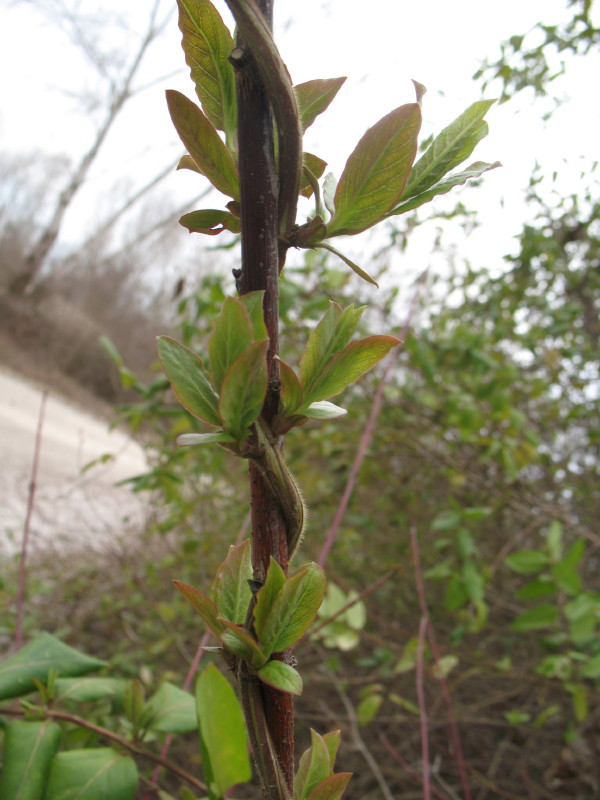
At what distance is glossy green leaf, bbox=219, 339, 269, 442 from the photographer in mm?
216

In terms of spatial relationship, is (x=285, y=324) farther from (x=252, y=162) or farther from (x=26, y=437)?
(x=26, y=437)

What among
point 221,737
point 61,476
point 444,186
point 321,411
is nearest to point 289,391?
point 321,411

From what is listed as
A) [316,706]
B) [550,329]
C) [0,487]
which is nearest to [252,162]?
[550,329]

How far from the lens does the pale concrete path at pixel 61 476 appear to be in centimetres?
332

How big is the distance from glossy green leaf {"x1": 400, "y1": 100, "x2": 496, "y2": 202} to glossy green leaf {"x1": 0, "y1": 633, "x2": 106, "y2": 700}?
0.48m

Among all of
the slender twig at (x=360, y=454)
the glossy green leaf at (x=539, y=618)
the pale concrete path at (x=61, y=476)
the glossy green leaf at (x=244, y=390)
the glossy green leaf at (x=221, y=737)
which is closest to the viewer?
the glossy green leaf at (x=244, y=390)

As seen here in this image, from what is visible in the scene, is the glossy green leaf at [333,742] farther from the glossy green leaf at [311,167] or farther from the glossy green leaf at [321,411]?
the glossy green leaf at [311,167]

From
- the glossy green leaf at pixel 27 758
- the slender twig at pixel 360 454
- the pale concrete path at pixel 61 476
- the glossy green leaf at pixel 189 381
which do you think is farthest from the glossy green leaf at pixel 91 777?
the pale concrete path at pixel 61 476

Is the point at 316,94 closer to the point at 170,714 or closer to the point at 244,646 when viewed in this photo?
the point at 244,646

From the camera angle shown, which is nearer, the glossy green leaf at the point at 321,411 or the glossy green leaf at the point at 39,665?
the glossy green leaf at the point at 321,411

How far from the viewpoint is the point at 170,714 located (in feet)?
1.71

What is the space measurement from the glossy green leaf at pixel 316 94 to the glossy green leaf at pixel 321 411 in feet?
0.43

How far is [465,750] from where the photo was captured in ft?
5.62

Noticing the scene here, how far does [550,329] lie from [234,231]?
60.3 inches
